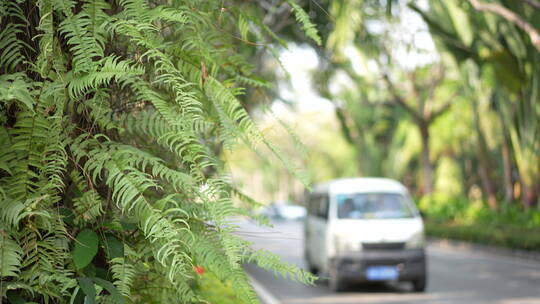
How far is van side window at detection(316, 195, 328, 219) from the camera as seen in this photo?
12777 millimetres

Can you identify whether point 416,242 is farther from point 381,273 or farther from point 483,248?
point 483,248

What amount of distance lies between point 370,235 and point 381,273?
2.10 feet

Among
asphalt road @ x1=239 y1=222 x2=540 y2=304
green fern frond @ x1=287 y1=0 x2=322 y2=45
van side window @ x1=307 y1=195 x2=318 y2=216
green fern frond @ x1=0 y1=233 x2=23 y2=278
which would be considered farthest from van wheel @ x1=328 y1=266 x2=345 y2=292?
green fern frond @ x1=0 y1=233 x2=23 y2=278

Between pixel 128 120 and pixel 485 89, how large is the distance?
22617 millimetres

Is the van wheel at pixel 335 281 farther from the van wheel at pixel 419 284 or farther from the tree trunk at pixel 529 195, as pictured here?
the tree trunk at pixel 529 195

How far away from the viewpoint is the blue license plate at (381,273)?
11570mm

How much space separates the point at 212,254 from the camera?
2166mm

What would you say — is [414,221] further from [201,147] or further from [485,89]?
A: [485,89]

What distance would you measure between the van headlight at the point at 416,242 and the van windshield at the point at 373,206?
478 mm

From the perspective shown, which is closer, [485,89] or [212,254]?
[212,254]

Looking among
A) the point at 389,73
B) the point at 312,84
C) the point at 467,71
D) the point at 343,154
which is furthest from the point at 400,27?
the point at 343,154

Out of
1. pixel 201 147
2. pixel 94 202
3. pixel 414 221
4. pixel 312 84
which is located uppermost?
pixel 312 84

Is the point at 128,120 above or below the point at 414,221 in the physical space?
above

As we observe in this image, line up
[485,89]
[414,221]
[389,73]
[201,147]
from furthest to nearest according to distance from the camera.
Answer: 1. [389,73]
2. [485,89]
3. [414,221]
4. [201,147]
